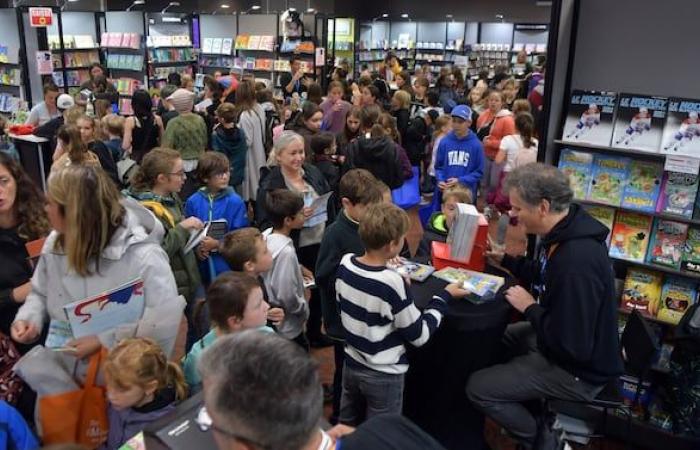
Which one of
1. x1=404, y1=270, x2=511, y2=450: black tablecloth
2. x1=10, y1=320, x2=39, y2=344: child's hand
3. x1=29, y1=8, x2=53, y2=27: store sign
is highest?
x1=29, y1=8, x2=53, y2=27: store sign

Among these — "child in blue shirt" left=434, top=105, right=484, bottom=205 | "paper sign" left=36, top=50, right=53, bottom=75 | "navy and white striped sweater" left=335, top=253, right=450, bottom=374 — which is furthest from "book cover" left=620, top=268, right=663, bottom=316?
"paper sign" left=36, top=50, right=53, bottom=75

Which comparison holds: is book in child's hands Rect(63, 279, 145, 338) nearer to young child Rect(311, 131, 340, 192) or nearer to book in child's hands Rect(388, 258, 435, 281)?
book in child's hands Rect(388, 258, 435, 281)

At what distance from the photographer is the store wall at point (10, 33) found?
31.5 feet

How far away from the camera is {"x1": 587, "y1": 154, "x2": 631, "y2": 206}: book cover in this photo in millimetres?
3502

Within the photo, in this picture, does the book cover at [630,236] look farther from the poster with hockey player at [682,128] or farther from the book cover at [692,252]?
the poster with hockey player at [682,128]

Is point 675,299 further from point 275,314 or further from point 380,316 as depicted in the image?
point 275,314

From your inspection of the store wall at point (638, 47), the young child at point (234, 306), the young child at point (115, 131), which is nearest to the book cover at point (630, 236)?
the store wall at point (638, 47)

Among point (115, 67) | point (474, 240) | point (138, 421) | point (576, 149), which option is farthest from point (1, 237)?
point (115, 67)

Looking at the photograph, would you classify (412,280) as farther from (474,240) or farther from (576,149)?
(576,149)

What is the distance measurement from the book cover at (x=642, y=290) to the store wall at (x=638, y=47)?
107 centimetres

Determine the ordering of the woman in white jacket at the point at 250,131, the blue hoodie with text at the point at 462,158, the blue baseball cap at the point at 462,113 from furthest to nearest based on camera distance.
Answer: the woman in white jacket at the point at 250,131 < the blue hoodie with text at the point at 462,158 < the blue baseball cap at the point at 462,113

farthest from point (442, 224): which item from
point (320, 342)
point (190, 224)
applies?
point (190, 224)

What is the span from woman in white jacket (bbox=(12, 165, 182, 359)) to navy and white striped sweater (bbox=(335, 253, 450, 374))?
2.49 feet

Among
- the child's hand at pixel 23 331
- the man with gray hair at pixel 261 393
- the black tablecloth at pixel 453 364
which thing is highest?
the man with gray hair at pixel 261 393
